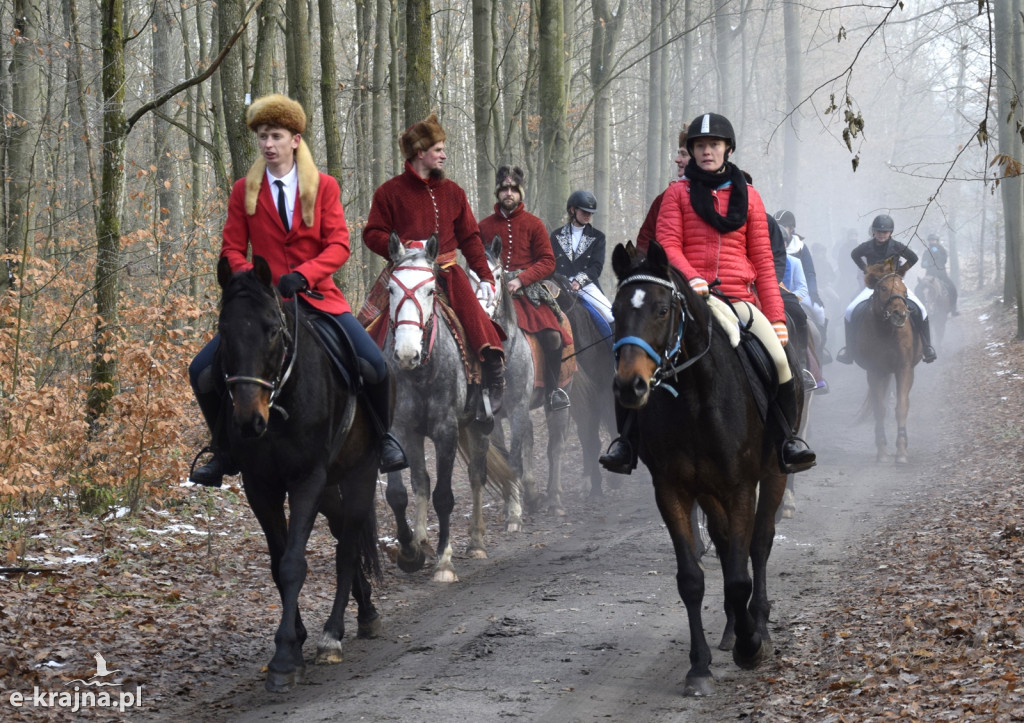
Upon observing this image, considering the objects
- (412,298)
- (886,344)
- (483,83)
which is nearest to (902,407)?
(886,344)

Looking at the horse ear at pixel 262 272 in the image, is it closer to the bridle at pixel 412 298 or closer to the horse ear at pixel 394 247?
the bridle at pixel 412 298

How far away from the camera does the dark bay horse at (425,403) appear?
8.64 meters

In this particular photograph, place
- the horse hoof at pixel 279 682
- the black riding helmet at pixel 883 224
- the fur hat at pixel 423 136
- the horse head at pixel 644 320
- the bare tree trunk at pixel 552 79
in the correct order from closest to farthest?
the horse head at pixel 644 320 → the horse hoof at pixel 279 682 → the fur hat at pixel 423 136 → the black riding helmet at pixel 883 224 → the bare tree trunk at pixel 552 79

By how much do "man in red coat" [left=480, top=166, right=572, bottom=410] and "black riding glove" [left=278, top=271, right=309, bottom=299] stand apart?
6126mm

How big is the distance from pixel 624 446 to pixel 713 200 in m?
1.69

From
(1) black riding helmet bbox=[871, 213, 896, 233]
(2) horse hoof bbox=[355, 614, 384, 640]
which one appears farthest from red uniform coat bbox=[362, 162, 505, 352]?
(1) black riding helmet bbox=[871, 213, 896, 233]

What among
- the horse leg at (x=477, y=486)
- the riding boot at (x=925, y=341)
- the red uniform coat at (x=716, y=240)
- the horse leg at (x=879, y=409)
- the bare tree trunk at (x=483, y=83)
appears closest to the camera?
the red uniform coat at (x=716, y=240)

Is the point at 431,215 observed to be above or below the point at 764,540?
above

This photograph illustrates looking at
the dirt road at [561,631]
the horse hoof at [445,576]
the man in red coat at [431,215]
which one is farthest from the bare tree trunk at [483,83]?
the horse hoof at [445,576]

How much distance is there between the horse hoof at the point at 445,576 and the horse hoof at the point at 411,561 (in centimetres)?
24

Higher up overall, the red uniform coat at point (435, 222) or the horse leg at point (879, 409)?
the red uniform coat at point (435, 222)

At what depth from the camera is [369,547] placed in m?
7.57

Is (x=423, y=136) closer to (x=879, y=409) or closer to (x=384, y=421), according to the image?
(x=384, y=421)

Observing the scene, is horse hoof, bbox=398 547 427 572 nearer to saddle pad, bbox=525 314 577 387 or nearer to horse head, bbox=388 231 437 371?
horse head, bbox=388 231 437 371
